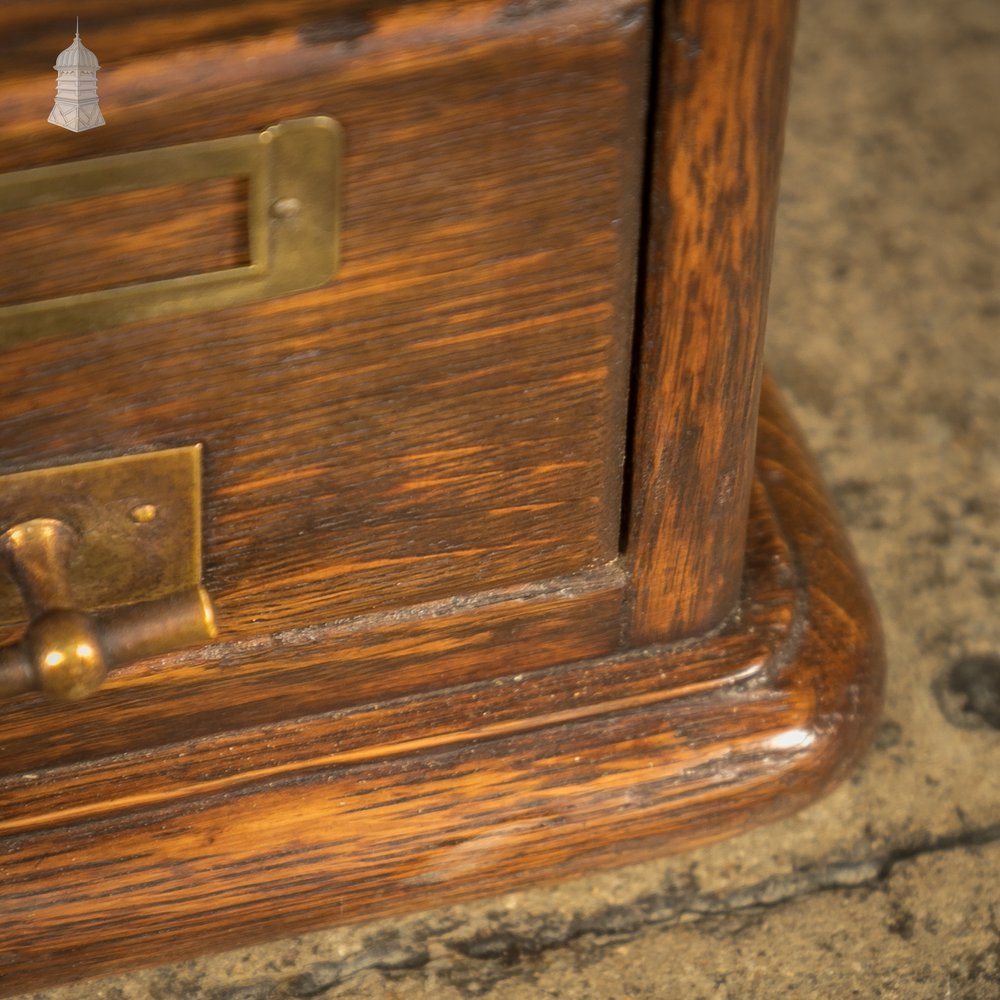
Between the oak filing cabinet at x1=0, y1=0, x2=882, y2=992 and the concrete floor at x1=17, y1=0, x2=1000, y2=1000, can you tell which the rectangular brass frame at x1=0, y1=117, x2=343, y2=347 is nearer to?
the oak filing cabinet at x1=0, y1=0, x2=882, y2=992

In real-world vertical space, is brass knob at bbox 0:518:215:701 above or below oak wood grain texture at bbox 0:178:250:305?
below

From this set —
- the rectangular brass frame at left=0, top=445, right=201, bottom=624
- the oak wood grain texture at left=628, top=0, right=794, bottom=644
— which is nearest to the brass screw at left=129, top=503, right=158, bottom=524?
the rectangular brass frame at left=0, top=445, right=201, bottom=624

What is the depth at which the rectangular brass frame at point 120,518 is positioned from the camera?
2.25 feet

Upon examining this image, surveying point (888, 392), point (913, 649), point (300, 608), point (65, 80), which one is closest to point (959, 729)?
point (913, 649)

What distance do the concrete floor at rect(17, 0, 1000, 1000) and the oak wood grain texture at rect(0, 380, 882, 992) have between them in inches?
1.2

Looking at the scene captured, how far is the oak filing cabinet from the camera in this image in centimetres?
61

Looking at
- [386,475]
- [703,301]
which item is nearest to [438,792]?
[386,475]

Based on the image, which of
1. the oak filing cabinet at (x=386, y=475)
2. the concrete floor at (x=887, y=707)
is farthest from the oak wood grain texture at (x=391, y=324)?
the concrete floor at (x=887, y=707)

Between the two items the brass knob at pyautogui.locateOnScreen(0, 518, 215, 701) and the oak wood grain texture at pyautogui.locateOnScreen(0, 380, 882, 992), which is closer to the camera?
the brass knob at pyautogui.locateOnScreen(0, 518, 215, 701)

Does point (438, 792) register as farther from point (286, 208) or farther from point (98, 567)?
point (286, 208)

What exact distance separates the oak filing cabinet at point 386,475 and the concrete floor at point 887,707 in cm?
4

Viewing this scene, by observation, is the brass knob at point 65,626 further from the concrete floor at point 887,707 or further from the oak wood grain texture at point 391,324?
the concrete floor at point 887,707

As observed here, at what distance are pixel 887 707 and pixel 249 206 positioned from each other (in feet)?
1.80

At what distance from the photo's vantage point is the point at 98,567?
73cm
